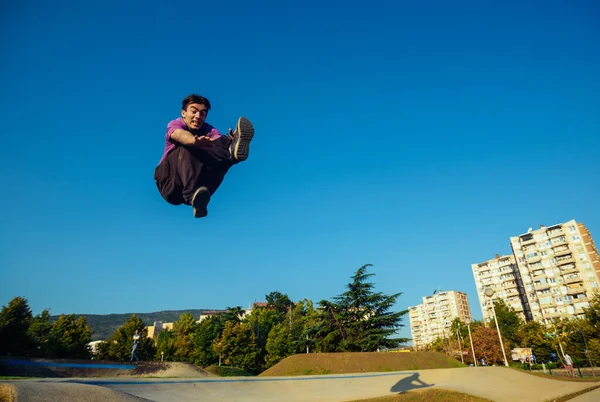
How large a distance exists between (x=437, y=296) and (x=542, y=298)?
4930 centimetres

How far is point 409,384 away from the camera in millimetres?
18062

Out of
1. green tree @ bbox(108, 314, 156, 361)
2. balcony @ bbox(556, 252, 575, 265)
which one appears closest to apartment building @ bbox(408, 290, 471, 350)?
balcony @ bbox(556, 252, 575, 265)

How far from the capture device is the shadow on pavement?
54.1ft

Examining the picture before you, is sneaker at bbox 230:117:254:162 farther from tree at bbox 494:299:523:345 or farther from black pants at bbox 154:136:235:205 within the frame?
tree at bbox 494:299:523:345

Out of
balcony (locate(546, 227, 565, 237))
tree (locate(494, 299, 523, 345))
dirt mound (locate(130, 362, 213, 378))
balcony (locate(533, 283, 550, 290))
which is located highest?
balcony (locate(546, 227, 565, 237))

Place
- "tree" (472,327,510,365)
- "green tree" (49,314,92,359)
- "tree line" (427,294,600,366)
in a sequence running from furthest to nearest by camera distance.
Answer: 1. "tree" (472,327,510,365)
2. "green tree" (49,314,92,359)
3. "tree line" (427,294,600,366)

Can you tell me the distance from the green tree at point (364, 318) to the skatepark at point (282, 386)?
43.3 feet

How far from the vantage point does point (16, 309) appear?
37.0 meters

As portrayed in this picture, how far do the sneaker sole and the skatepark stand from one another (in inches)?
236

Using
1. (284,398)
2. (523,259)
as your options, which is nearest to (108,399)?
(284,398)

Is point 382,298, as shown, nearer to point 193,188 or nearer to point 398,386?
point 398,386

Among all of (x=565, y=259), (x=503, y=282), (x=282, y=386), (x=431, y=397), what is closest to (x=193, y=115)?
(x=431, y=397)

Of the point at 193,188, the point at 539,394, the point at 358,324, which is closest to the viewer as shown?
the point at 193,188

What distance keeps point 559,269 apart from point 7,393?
85261mm
